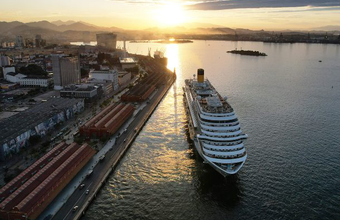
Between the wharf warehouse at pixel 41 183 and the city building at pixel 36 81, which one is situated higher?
the city building at pixel 36 81

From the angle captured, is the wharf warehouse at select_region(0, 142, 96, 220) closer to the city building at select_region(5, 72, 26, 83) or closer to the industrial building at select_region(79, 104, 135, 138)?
the industrial building at select_region(79, 104, 135, 138)

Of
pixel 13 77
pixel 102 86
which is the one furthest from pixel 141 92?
pixel 13 77

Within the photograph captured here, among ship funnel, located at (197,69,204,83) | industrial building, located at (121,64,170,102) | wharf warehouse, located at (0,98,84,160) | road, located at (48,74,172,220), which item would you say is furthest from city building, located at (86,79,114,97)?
ship funnel, located at (197,69,204,83)

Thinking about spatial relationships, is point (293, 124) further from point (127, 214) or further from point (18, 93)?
point (18, 93)

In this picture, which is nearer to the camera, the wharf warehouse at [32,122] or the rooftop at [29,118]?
the wharf warehouse at [32,122]

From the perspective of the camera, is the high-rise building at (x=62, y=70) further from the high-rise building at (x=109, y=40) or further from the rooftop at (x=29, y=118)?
the high-rise building at (x=109, y=40)

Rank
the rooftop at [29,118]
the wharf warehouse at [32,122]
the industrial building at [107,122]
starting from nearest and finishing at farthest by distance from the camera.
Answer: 1. the wharf warehouse at [32,122]
2. the rooftop at [29,118]
3. the industrial building at [107,122]

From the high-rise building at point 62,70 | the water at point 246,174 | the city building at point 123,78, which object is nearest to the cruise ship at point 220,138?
the water at point 246,174
